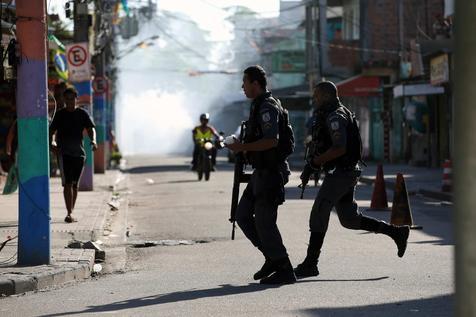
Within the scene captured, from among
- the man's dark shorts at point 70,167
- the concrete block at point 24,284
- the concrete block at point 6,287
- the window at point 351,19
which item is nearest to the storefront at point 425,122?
the window at point 351,19

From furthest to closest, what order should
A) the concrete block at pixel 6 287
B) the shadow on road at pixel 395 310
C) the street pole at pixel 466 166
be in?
the concrete block at pixel 6 287, the shadow on road at pixel 395 310, the street pole at pixel 466 166

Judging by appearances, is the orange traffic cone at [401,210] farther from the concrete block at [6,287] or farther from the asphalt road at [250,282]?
the concrete block at [6,287]

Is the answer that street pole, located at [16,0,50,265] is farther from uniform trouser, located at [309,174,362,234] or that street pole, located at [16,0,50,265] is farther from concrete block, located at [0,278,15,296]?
uniform trouser, located at [309,174,362,234]

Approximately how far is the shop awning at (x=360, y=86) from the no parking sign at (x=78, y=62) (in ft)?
78.5

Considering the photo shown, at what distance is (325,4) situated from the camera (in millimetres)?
54750

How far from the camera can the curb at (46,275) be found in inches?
332

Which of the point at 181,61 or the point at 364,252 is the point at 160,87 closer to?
the point at 181,61

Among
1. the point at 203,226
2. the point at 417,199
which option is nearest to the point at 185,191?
the point at 417,199

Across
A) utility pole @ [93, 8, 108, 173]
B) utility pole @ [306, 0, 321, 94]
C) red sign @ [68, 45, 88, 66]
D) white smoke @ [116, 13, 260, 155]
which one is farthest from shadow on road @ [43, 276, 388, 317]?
white smoke @ [116, 13, 260, 155]

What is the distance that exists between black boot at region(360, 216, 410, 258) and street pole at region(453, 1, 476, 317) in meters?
7.08

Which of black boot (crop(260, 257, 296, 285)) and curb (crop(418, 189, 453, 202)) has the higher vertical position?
black boot (crop(260, 257, 296, 285))

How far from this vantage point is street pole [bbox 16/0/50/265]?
9.33 metres

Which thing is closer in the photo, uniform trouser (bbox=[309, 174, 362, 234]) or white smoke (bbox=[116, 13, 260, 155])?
uniform trouser (bbox=[309, 174, 362, 234])

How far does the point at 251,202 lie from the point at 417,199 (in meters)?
13.7
